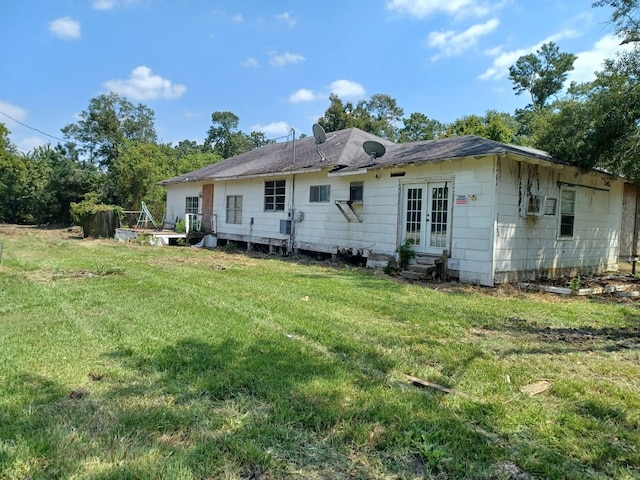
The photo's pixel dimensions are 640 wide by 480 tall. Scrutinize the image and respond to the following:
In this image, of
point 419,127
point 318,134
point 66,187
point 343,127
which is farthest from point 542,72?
point 66,187

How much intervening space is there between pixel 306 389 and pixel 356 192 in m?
9.26

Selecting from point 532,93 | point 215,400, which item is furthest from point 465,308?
point 532,93

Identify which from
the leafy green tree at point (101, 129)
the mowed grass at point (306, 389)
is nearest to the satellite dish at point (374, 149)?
the mowed grass at point (306, 389)

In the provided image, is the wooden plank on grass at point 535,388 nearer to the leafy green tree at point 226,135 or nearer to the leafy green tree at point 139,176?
the leafy green tree at point 139,176

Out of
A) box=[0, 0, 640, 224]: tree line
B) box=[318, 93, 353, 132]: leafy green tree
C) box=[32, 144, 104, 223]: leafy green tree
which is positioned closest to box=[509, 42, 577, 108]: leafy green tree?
box=[0, 0, 640, 224]: tree line

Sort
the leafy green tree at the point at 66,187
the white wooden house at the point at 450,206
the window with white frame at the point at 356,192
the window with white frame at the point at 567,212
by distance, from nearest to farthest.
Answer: the white wooden house at the point at 450,206 → the window with white frame at the point at 567,212 → the window with white frame at the point at 356,192 → the leafy green tree at the point at 66,187

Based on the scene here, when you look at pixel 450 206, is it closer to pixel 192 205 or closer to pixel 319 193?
pixel 319 193

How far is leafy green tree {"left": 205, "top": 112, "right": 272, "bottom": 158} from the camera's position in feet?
201

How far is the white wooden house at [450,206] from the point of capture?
905 centimetres

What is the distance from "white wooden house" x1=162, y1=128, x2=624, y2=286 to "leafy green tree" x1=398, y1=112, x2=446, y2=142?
25834 millimetres

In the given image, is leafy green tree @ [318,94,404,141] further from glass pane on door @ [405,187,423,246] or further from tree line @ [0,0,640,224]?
glass pane on door @ [405,187,423,246]

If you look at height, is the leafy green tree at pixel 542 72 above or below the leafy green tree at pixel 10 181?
above

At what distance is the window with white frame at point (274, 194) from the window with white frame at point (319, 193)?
161cm

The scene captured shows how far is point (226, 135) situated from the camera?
6309cm
